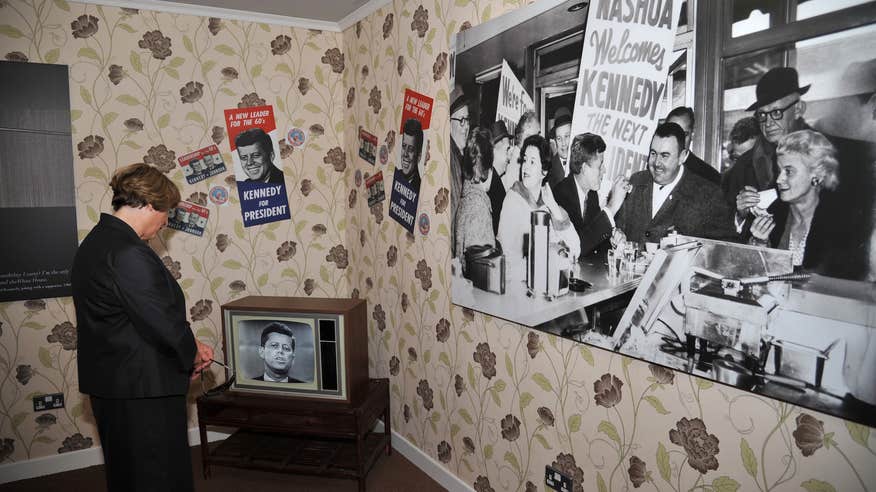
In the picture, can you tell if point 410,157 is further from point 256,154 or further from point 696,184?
point 696,184

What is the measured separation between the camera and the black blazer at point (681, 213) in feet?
4.75

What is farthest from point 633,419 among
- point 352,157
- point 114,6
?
point 114,6

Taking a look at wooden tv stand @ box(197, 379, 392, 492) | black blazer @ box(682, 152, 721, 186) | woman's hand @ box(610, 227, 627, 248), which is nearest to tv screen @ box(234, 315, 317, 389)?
wooden tv stand @ box(197, 379, 392, 492)

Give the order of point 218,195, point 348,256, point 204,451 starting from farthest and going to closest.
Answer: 1. point 348,256
2. point 218,195
3. point 204,451

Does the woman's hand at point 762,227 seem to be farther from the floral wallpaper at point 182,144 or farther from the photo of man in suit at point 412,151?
the floral wallpaper at point 182,144

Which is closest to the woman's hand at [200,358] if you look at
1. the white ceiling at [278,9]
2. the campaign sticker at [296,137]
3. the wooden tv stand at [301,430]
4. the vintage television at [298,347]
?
the vintage television at [298,347]

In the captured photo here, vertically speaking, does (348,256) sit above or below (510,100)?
below

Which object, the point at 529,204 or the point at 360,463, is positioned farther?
the point at 360,463

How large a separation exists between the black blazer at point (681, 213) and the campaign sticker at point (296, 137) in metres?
2.30

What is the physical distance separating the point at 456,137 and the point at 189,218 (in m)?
1.74

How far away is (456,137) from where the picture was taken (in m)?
2.45

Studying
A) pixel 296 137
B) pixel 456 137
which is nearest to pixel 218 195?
pixel 296 137

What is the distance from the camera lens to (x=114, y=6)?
9.76ft

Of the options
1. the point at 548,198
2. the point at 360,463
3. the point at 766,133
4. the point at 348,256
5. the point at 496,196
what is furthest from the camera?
the point at 348,256
